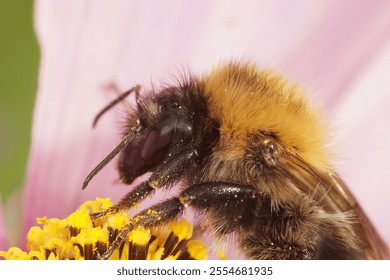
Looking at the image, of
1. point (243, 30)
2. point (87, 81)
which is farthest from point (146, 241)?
point (243, 30)

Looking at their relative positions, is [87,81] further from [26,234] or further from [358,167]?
[358,167]

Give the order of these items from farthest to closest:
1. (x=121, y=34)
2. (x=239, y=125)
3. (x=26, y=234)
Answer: (x=121, y=34) → (x=26, y=234) → (x=239, y=125)

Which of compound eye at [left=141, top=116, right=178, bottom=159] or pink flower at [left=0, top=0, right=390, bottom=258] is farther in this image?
pink flower at [left=0, top=0, right=390, bottom=258]

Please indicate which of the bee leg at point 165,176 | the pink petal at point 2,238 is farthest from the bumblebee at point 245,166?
the pink petal at point 2,238

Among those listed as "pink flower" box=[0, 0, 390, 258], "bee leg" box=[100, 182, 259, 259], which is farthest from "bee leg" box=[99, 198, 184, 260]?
"pink flower" box=[0, 0, 390, 258]

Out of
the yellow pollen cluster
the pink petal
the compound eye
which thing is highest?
the compound eye

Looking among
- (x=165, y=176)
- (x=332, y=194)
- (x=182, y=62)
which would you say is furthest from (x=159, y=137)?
(x=182, y=62)

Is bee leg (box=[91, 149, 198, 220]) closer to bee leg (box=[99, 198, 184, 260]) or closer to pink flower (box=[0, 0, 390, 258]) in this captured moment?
bee leg (box=[99, 198, 184, 260])
